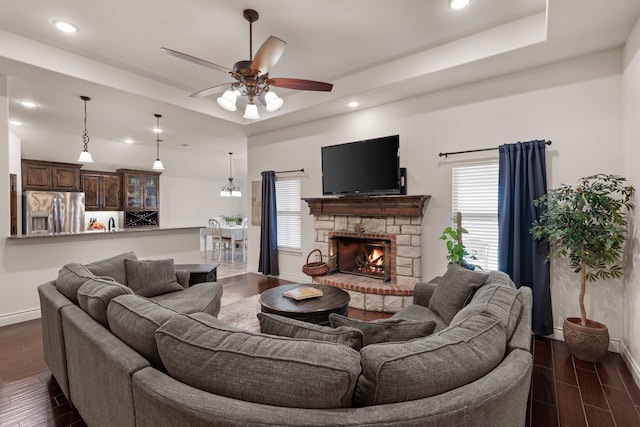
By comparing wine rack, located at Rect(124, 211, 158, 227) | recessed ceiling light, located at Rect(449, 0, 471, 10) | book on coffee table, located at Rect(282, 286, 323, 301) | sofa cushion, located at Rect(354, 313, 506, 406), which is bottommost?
book on coffee table, located at Rect(282, 286, 323, 301)

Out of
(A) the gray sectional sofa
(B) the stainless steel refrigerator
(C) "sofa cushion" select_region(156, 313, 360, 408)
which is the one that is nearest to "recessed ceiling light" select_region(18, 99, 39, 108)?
(B) the stainless steel refrigerator

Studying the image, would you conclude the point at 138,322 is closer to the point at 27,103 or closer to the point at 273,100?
the point at 273,100

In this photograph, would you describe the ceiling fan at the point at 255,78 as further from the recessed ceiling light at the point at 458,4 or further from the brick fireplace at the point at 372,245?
the brick fireplace at the point at 372,245

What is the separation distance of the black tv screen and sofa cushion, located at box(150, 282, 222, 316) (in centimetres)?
226

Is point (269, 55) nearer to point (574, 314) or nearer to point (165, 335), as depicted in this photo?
point (165, 335)

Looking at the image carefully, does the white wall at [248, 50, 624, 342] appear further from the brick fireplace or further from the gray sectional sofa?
the gray sectional sofa

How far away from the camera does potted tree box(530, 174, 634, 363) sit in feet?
8.46

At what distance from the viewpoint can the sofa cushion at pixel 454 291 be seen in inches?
91.2

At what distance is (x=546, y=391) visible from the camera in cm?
229

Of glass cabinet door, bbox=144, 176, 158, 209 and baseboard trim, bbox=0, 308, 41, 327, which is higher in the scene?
glass cabinet door, bbox=144, 176, 158, 209

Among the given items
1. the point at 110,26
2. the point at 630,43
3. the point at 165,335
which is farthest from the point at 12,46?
the point at 630,43

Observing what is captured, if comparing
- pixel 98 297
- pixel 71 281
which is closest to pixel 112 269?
pixel 71 281

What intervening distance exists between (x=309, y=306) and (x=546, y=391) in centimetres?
191

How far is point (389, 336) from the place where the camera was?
1.39m
